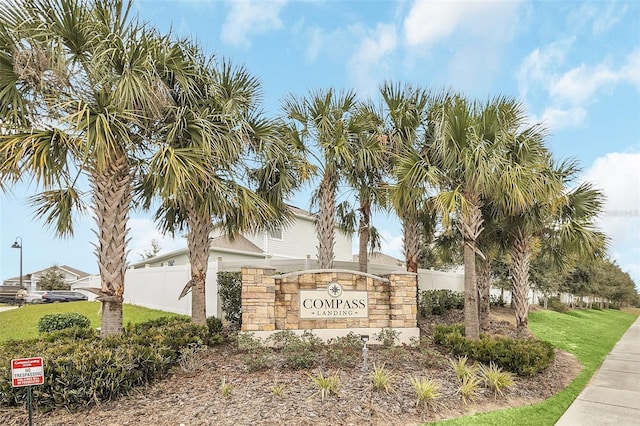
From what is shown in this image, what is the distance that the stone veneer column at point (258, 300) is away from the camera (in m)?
8.87

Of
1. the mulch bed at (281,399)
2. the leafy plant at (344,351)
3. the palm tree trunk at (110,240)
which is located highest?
the palm tree trunk at (110,240)

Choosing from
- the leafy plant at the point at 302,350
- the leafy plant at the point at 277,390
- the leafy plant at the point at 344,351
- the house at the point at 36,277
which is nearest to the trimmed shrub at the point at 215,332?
the leafy plant at the point at 302,350

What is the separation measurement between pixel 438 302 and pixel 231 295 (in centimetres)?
765

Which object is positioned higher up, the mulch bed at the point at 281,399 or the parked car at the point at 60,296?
the mulch bed at the point at 281,399

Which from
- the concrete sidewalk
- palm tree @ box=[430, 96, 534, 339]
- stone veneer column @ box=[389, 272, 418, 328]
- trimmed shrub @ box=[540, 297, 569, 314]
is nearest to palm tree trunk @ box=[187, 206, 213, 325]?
stone veneer column @ box=[389, 272, 418, 328]

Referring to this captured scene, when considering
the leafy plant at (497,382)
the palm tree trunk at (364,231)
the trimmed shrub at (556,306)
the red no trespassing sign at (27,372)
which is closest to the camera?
A: the red no trespassing sign at (27,372)

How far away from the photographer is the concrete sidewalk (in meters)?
5.83

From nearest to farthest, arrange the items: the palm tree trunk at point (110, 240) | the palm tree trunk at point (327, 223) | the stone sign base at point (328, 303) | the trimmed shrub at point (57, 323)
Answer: the palm tree trunk at point (110, 240) < the stone sign base at point (328, 303) < the palm tree trunk at point (327, 223) < the trimmed shrub at point (57, 323)

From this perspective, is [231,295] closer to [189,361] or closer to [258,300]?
[258,300]

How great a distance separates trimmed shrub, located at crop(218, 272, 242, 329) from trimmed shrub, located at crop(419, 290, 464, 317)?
621 cm

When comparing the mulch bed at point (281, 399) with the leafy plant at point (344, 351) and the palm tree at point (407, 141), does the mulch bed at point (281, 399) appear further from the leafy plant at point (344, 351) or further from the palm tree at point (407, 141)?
the palm tree at point (407, 141)

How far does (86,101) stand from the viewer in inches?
288

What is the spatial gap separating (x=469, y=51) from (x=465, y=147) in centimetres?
326

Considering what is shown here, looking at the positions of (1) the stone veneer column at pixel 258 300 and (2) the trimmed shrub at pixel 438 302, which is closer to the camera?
(1) the stone veneer column at pixel 258 300
